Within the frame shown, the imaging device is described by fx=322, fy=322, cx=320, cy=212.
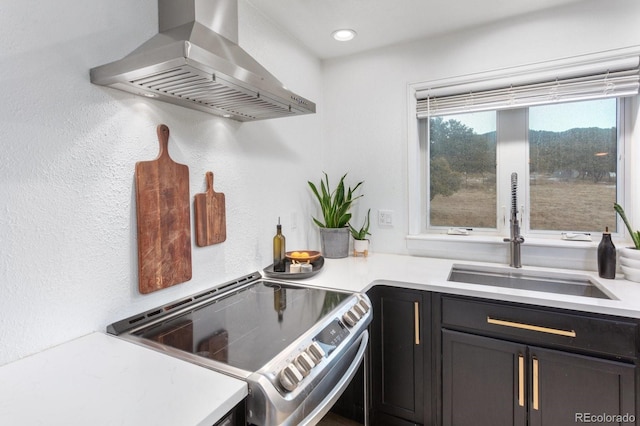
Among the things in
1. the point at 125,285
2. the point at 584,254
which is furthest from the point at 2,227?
the point at 584,254

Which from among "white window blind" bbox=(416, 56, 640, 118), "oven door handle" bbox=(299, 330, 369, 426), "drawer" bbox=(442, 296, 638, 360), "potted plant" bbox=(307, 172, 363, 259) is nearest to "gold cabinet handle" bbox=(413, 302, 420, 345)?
"drawer" bbox=(442, 296, 638, 360)

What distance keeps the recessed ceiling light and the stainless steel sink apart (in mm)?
1568

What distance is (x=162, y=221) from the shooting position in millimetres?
1245

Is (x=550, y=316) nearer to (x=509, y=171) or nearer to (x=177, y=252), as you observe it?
(x=509, y=171)

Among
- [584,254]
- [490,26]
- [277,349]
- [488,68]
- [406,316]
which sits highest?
[490,26]

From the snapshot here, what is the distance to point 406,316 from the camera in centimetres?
162

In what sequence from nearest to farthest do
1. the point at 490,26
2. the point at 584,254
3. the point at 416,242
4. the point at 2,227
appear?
the point at 2,227, the point at 584,254, the point at 490,26, the point at 416,242

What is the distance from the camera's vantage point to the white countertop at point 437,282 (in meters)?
1.29

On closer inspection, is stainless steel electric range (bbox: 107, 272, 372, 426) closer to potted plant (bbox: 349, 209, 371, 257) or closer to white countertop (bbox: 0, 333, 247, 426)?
white countertop (bbox: 0, 333, 247, 426)

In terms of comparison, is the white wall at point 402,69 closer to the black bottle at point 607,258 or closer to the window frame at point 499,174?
the window frame at point 499,174

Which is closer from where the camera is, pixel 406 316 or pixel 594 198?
pixel 406 316

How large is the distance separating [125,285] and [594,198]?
7.89ft

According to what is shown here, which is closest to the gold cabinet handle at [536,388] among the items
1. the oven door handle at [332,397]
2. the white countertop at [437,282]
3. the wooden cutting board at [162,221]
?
the white countertop at [437,282]

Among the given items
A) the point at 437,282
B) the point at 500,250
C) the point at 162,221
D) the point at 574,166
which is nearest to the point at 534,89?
the point at 574,166
